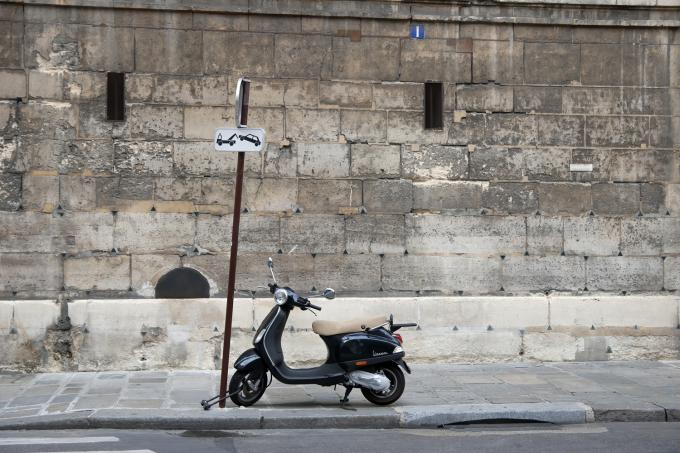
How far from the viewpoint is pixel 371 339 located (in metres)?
8.68

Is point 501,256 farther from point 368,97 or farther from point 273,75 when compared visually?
point 273,75

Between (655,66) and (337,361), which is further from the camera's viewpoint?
(655,66)

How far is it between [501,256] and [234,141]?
13.6ft

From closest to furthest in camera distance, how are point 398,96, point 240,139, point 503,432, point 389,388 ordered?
point 503,432 < point 240,139 < point 389,388 < point 398,96

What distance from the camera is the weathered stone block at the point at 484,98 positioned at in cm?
1118

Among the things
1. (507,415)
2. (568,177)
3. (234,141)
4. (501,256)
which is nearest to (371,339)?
(507,415)

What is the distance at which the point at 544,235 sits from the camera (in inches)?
444

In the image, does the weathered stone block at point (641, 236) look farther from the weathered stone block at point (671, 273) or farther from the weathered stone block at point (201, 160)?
the weathered stone block at point (201, 160)

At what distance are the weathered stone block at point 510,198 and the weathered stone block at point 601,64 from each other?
1.55 m

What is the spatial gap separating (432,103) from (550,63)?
158 centimetres

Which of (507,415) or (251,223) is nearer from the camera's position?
(507,415)

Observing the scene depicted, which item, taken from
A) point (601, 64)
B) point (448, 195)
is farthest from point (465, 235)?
point (601, 64)

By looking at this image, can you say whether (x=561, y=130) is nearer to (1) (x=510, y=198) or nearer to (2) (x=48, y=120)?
(1) (x=510, y=198)

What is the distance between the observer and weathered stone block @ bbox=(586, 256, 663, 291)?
1134 centimetres
